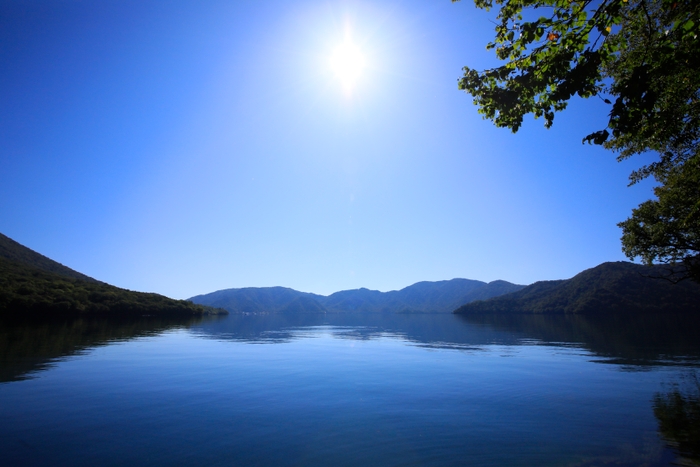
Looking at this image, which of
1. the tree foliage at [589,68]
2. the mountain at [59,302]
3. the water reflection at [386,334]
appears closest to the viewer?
the tree foliage at [589,68]

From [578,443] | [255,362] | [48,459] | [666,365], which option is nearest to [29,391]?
[48,459]

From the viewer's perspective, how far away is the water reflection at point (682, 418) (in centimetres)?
983

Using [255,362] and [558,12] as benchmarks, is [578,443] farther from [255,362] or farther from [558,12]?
[255,362]

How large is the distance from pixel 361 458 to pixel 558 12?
553 inches

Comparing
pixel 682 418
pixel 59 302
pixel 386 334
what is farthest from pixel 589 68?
pixel 59 302

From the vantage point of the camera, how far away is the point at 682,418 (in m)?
12.8

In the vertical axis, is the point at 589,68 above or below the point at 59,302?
above

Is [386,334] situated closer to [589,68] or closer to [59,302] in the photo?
[589,68]

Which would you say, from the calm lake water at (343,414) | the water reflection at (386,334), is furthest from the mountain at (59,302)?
the calm lake water at (343,414)

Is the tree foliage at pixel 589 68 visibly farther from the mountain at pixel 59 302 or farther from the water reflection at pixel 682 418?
the mountain at pixel 59 302

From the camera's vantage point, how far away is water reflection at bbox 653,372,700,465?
9.83m

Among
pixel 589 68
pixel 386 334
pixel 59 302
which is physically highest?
pixel 589 68

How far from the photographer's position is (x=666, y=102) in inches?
496

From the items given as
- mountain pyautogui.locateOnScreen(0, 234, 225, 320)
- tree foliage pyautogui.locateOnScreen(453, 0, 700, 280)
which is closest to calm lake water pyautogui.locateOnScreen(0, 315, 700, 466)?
tree foliage pyautogui.locateOnScreen(453, 0, 700, 280)
